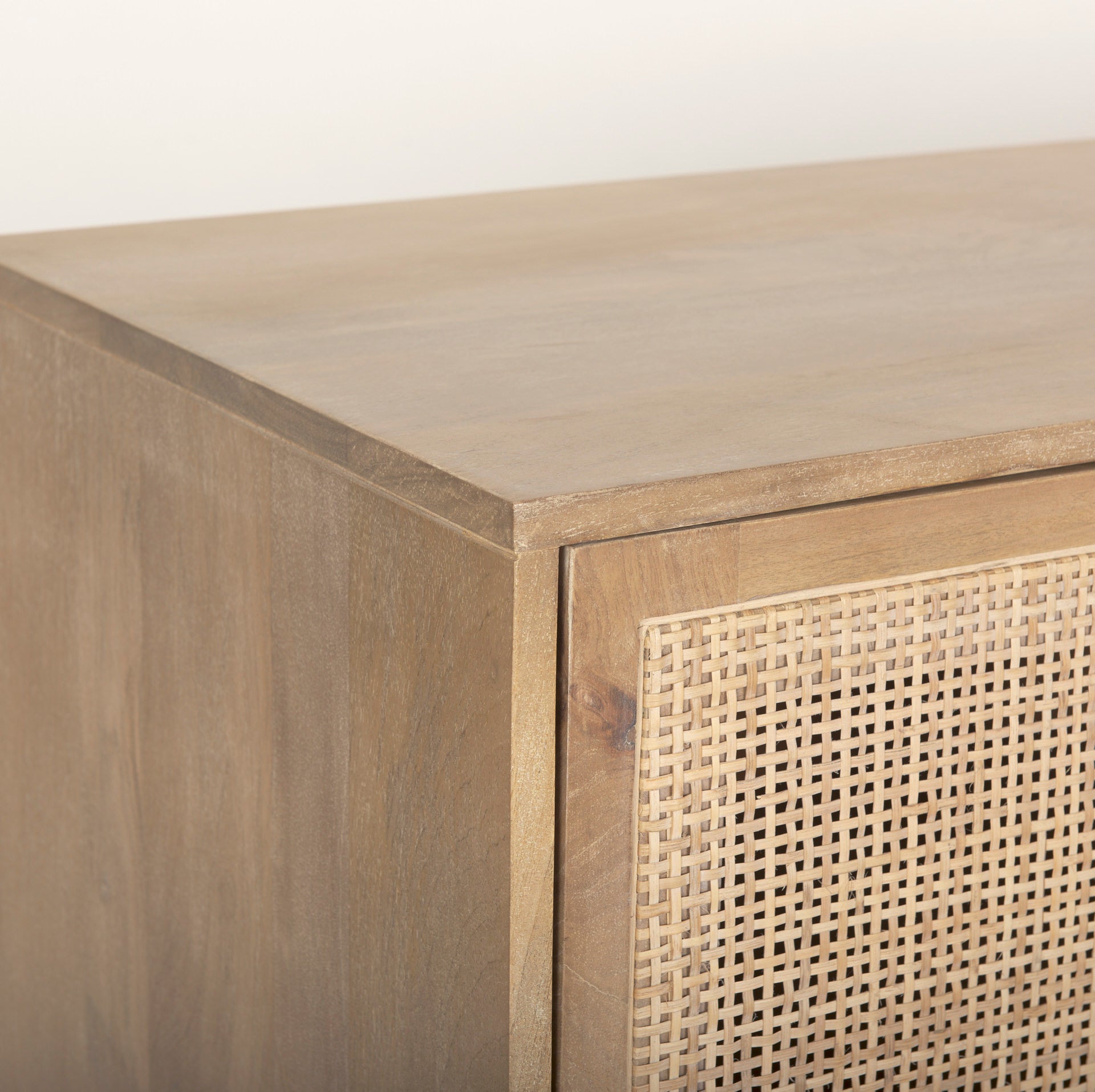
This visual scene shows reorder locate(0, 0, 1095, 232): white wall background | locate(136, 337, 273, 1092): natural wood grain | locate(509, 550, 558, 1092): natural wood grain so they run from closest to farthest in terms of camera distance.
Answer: locate(509, 550, 558, 1092): natural wood grain
locate(136, 337, 273, 1092): natural wood grain
locate(0, 0, 1095, 232): white wall background

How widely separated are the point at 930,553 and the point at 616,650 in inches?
4.9

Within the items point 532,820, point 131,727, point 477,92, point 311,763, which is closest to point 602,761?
point 532,820

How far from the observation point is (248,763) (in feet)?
2.16

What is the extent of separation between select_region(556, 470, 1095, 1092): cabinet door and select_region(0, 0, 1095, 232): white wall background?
2.43ft

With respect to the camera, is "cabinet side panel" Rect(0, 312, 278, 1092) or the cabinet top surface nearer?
the cabinet top surface

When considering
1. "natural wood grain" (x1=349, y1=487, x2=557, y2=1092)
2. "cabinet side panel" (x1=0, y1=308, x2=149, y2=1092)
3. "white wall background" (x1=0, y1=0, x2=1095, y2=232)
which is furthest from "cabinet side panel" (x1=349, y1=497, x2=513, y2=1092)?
"white wall background" (x1=0, y1=0, x2=1095, y2=232)

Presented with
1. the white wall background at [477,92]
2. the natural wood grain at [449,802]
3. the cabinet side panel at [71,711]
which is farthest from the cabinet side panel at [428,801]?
the white wall background at [477,92]

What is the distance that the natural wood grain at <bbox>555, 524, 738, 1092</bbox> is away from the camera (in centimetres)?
52

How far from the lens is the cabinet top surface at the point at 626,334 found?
1.74 feet

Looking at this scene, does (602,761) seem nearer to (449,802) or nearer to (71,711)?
(449,802)

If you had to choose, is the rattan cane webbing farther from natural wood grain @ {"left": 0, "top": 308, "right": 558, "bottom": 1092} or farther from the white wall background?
the white wall background

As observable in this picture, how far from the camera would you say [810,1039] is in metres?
0.61

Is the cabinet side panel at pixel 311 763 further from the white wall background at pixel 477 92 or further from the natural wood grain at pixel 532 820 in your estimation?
the white wall background at pixel 477 92

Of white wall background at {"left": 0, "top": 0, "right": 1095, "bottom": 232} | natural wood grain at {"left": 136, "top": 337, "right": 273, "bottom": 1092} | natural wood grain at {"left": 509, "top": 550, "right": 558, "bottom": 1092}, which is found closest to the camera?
natural wood grain at {"left": 509, "top": 550, "right": 558, "bottom": 1092}
